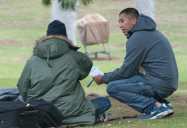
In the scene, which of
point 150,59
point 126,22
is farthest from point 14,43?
point 150,59

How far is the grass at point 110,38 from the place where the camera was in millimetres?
7855

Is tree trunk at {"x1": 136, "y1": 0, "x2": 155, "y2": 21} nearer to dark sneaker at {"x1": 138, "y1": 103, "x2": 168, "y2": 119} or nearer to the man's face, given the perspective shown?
the man's face

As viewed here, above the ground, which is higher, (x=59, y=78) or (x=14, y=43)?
(x=59, y=78)

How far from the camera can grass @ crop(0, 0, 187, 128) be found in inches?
309

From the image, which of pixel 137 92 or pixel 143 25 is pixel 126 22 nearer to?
pixel 143 25

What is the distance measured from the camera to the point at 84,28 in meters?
23.8

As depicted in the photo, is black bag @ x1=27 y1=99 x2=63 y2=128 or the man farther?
the man

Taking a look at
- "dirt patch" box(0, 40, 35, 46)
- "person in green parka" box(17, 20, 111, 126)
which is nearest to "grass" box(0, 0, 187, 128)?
"dirt patch" box(0, 40, 35, 46)

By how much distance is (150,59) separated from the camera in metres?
6.66

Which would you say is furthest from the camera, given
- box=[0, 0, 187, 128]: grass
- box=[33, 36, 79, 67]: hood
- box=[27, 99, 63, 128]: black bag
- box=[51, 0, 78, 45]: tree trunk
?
box=[51, 0, 78, 45]: tree trunk

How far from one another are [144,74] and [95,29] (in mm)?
17274

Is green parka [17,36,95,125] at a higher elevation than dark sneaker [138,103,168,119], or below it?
higher

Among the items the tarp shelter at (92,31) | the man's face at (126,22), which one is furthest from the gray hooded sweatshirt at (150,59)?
the tarp shelter at (92,31)

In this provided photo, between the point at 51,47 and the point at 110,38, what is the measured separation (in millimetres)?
24611
